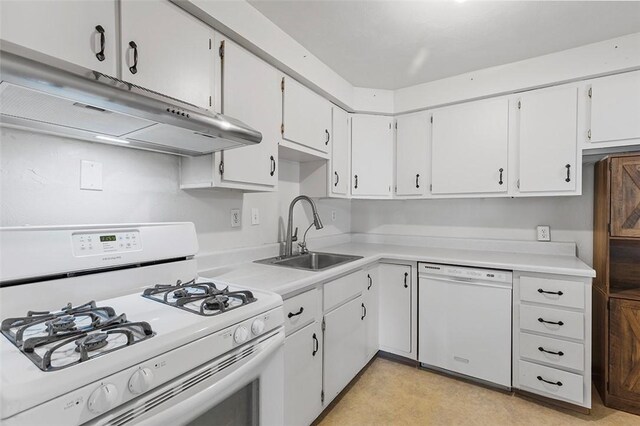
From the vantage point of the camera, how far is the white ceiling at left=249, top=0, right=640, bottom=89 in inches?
64.1

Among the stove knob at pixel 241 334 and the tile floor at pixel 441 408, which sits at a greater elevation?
the stove knob at pixel 241 334

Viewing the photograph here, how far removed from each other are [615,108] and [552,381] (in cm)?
176

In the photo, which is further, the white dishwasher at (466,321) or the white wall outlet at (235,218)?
the white dishwasher at (466,321)

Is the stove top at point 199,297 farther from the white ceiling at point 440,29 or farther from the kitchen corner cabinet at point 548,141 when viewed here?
the kitchen corner cabinet at point 548,141

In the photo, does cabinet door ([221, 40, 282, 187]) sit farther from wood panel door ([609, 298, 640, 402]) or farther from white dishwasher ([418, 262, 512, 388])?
wood panel door ([609, 298, 640, 402])

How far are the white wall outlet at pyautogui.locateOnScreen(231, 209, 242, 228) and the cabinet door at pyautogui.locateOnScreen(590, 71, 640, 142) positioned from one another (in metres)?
2.36

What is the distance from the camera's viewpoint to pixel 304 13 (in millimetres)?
1681

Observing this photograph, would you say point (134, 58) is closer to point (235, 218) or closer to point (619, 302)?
point (235, 218)

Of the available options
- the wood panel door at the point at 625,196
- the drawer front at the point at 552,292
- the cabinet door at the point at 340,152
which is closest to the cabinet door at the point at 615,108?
the wood panel door at the point at 625,196

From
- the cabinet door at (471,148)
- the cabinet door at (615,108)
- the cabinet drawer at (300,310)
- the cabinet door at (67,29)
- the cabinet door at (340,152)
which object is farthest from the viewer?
the cabinet door at (340,152)

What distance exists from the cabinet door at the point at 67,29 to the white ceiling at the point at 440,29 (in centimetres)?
79

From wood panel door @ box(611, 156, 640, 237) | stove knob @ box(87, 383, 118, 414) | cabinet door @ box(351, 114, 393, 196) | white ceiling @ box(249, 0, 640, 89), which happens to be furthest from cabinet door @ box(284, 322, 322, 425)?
wood panel door @ box(611, 156, 640, 237)

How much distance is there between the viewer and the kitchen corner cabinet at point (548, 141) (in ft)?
6.92

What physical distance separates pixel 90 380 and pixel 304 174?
2052 millimetres
